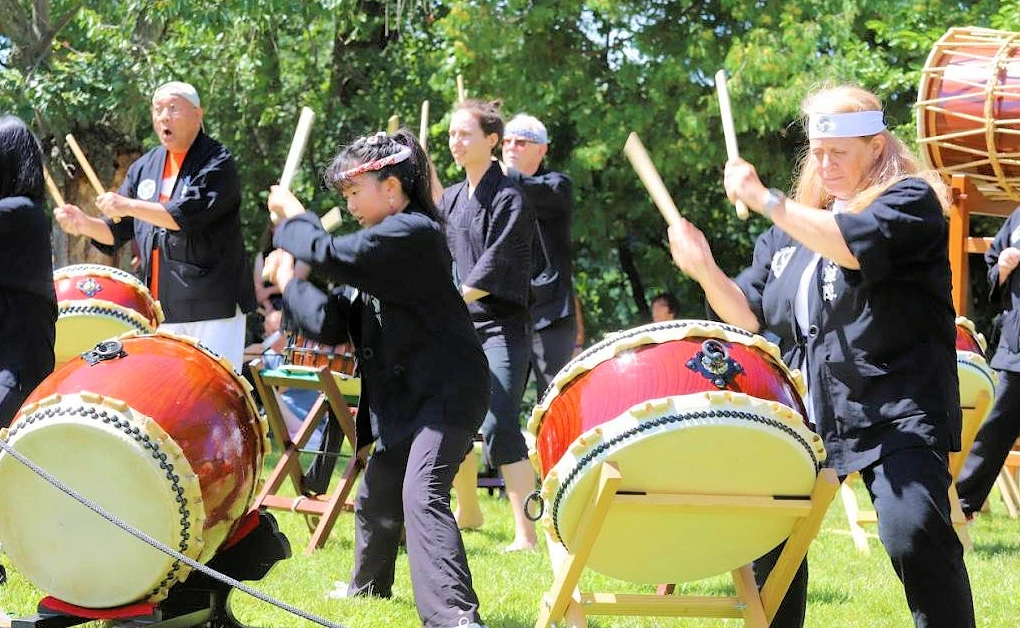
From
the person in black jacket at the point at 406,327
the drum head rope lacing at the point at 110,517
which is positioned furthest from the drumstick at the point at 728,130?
the drum head rope lacing at the point at 110,517

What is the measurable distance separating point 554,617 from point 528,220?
2276 millimetres

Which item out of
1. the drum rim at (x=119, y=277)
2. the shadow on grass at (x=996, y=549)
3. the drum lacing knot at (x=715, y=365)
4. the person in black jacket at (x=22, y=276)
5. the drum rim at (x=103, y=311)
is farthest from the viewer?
the drum rim at (x=119, y=277)

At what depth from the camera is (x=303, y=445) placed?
584cm

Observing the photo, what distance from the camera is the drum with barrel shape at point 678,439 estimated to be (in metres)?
3.17

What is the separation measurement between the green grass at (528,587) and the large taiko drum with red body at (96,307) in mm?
1158

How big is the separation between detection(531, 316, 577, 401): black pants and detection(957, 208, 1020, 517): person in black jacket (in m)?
1.83

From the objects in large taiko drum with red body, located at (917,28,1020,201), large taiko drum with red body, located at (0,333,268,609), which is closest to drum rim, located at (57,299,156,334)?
large taiko drum with red body, located at (0,333,268,609)

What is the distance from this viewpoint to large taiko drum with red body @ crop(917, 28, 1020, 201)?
20.7ft

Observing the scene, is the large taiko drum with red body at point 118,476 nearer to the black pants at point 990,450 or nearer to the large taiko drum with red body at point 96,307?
the large taiko drum with red body at point 96,307

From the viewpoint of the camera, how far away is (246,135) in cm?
1301

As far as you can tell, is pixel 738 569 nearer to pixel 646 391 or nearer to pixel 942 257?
pixel 646 391

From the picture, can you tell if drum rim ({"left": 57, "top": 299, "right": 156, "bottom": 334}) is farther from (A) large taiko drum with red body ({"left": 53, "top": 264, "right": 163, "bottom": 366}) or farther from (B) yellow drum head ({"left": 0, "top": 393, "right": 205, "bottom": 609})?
(B) yellow drum head ({"left": 0, "top": 393, "right": 205, "bottom": 609})

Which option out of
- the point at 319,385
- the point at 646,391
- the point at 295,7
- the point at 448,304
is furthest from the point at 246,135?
the point at 646,391

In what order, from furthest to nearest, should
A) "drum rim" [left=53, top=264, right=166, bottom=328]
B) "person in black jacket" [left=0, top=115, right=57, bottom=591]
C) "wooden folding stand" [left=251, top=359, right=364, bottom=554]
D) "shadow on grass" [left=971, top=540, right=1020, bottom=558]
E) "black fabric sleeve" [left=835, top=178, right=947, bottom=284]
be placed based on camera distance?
"drum rim" [left=53, top=264, right=166, bottom=328]
"shadow on grass" [left=971, top=540, right=1020, bottom=558]
"wooden folding stand" [left=251, top=359, right=364, bottom=554]
"person in black jacket" [left=0, top=115, right=57, bottom=591]
"black fabric sleeve" [left=835, top=178, right=947, bottom=284]
